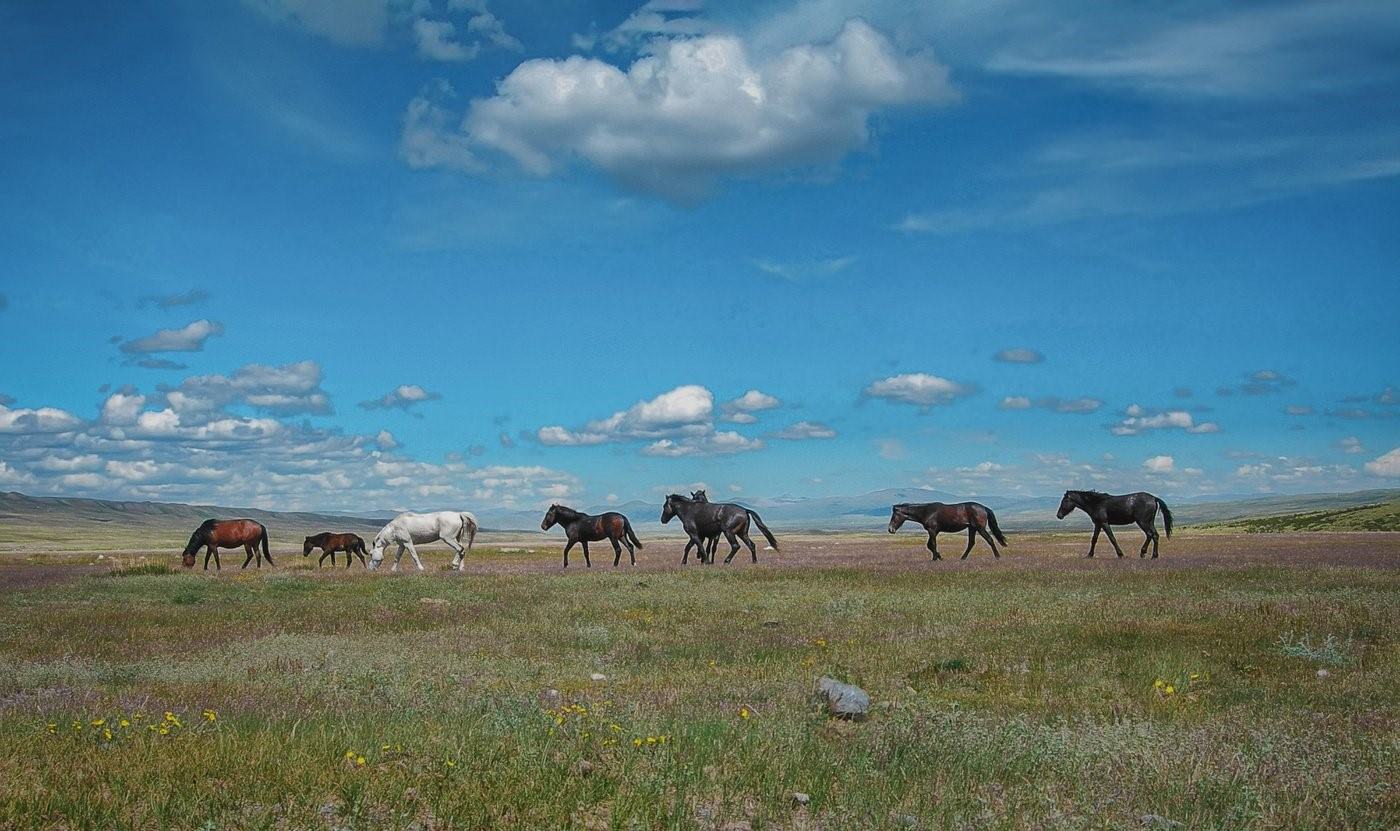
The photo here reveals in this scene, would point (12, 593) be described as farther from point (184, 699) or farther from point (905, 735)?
point (905, 735)

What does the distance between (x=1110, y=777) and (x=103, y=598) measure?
27718 mm

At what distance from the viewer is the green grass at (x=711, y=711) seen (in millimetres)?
6375

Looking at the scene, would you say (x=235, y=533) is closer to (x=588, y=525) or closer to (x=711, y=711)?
(x=588, y=525)

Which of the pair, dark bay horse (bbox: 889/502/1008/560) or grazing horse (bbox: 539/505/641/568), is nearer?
dark bay horse (bbox: 889/502/1008/560)

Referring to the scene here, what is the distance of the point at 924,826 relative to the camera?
19.7ft

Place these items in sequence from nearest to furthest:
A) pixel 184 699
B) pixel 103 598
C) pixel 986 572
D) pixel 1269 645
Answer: pixel 184 699 → pixel 1269 645 → pixel 103 598 → pixel 986 572

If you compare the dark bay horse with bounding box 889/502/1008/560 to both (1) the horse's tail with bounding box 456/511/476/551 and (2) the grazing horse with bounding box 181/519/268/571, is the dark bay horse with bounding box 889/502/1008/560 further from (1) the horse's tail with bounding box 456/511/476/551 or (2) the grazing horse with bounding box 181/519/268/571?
(2) the grazing horse with bounding box 181/519/268/571

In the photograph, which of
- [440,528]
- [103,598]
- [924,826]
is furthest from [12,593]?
[924,826]

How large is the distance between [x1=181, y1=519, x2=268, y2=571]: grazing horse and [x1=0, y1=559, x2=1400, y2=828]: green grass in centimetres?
1932

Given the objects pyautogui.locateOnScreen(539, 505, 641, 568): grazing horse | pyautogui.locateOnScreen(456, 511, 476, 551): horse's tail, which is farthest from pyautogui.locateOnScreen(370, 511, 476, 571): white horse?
pyautogui.locateOnScreen(539, 505, 641, 568): grazing horse

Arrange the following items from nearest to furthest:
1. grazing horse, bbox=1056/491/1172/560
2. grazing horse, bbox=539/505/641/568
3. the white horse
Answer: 1. grazing horse, bbox=1056/491/1172/560
2. grazing horse, bbox=539/505/641/568
3. the white horse

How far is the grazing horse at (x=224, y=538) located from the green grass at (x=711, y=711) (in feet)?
63.4

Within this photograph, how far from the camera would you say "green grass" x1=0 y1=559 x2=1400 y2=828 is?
6375 millimetres

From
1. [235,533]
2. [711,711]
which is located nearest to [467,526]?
[235,533]
